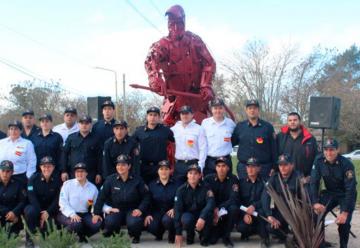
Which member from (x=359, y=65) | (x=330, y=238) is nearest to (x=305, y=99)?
(x=359, y=65)

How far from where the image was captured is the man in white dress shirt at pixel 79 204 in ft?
21.4

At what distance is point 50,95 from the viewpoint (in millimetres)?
37906

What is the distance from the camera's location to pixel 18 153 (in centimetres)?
687

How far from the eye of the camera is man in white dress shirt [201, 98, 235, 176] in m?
6.93

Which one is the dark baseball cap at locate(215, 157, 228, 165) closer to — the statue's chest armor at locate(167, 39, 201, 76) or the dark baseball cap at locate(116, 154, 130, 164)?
the dark baseball cap at locate(116, 154, 130, 164)

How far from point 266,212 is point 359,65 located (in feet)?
147

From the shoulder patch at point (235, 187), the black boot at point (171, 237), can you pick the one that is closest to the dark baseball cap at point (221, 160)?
the shoulder patch at point (235, 187)

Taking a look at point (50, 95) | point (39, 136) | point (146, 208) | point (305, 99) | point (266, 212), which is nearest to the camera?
point (266, 212)

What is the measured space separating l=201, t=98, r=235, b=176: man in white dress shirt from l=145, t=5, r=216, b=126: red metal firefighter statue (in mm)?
1035

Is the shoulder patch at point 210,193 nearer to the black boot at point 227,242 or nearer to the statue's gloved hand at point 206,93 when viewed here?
the black boot at point 227,242

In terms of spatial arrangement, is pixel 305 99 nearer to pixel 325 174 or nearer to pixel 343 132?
pixel 343 132

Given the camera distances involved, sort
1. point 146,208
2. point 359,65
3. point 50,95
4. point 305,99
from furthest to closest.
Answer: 1. point 359,65
2. point 50,95
3. point 305,99
4. point 146,208

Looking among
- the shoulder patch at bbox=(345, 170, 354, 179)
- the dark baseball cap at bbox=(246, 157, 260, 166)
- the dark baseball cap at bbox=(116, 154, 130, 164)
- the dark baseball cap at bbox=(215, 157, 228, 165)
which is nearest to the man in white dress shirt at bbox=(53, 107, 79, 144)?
the dark baseball cap at bbox=(116, 154, 130, 164)

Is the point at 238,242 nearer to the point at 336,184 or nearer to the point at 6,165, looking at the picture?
the point at 336,184
